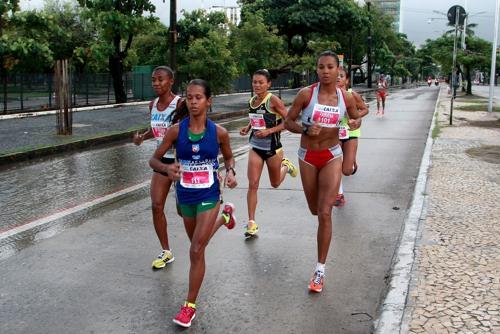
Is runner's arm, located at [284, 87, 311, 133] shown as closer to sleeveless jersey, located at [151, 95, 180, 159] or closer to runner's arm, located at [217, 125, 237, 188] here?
runner's arm, located at [217, 125, 237, 188]

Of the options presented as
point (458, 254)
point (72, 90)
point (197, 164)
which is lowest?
point (458, 254)

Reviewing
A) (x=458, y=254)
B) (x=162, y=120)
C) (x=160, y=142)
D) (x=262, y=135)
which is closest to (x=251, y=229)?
(x=262, y=135)

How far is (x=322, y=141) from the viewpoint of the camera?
4.81 m

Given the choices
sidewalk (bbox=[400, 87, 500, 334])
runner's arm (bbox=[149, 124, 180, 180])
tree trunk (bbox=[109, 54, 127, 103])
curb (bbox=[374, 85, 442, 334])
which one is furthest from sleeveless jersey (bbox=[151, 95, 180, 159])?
tree trunk (bbox=[109, 54, 127, 103])

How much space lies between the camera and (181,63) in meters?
25.3

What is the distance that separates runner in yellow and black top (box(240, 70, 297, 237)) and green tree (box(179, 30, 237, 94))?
17.8 meters

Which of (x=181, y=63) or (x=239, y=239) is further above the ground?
(x=181, y=63)

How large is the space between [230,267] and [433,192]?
396 centimetres

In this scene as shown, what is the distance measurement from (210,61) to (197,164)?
67.0 ft

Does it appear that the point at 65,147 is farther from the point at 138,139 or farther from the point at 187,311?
the point at 187,311

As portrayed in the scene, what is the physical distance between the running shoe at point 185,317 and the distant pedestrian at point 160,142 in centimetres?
118

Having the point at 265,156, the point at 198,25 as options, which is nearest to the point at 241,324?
the point at 265,156

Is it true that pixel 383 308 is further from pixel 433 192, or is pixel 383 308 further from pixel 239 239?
pixel 433 192

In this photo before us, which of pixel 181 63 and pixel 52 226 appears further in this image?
pixel 181 63
